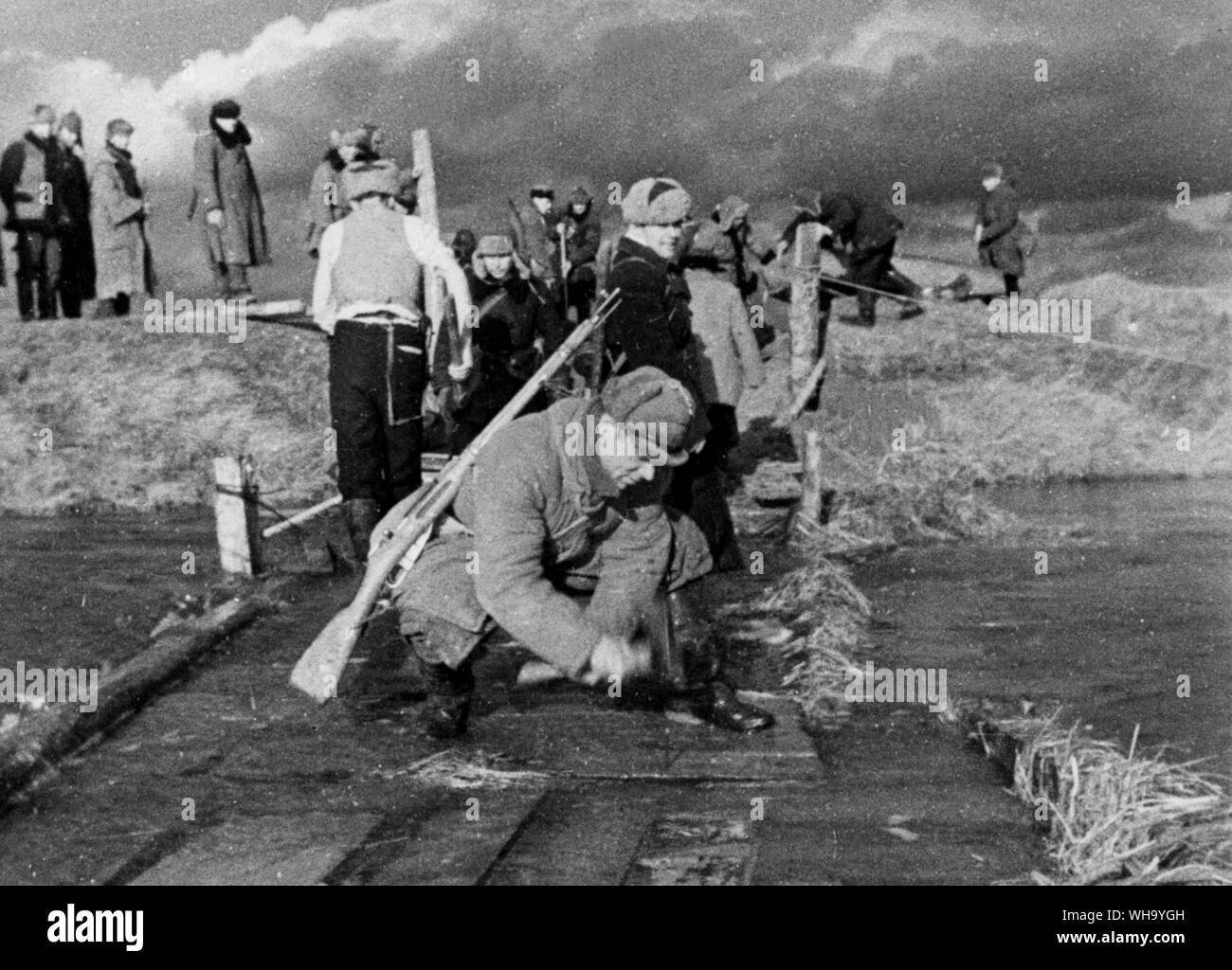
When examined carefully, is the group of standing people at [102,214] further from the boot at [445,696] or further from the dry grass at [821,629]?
the boot at [445,696]

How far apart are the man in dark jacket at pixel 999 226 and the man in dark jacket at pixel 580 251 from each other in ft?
12.0

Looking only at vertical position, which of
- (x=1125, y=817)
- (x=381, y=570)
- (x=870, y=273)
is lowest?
(x=1125, y=817)

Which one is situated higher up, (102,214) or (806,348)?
(102,214)

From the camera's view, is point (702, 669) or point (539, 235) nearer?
point (702, 669)

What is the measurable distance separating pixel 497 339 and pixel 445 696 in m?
4.48

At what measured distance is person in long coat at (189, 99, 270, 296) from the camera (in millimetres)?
14281

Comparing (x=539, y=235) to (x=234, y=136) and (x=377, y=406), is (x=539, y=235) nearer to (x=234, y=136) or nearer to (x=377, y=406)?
(x=234, y=136)

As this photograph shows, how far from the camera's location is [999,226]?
642 inches

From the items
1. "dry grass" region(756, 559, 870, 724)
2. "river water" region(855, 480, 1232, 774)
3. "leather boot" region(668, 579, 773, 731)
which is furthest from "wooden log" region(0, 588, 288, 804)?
"river water" region(855, 480, 1232, 774)

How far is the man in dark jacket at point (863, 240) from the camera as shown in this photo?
1545cm

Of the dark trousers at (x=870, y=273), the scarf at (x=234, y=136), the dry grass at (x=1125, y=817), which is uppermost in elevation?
the scarf at (x=234, y=136)

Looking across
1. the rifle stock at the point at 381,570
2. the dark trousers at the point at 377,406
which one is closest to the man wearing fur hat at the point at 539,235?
the dark trousers at the point at 377,406

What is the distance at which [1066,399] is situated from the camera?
14.6m

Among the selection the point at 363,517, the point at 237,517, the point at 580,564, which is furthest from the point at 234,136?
the point at 580,564
